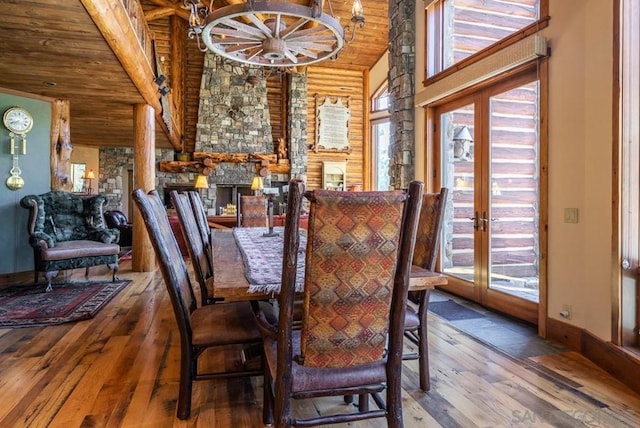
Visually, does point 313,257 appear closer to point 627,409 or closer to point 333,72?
point 627,409

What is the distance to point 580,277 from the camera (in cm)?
275

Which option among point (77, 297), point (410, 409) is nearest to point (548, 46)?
point (410, 409)

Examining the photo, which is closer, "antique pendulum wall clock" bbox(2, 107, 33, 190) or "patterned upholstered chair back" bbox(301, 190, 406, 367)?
Result: "patterned upholstered chair back" bbox(301, 190, 406, 367)

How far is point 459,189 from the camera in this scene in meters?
4.33

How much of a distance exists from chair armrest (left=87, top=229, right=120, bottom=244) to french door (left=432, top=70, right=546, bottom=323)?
14.1ft

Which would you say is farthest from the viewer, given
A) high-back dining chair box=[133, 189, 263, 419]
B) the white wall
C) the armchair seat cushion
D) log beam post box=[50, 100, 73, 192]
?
log beam post box=[50, 100, 73, 192]

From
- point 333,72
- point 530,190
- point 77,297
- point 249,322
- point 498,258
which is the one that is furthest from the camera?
point 333,72

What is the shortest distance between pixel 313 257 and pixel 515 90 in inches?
124

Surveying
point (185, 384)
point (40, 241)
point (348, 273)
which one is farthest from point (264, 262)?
point (40, 241)

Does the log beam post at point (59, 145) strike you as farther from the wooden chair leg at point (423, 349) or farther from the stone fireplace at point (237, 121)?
the wooden chair leg at point (423, 349)

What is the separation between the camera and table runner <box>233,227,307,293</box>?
1.49 m

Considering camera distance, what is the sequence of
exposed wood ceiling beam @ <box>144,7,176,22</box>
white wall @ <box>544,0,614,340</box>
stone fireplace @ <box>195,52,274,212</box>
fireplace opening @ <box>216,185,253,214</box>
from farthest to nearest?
fireplace opening @ <box>216,185,253,214</box> < stone fireplace @ <box>195,52,274,212</box> < exposed wood ceiling beam @ <box>144,7,176,22</box> < white wall @ <box>544,0,614,340</box>

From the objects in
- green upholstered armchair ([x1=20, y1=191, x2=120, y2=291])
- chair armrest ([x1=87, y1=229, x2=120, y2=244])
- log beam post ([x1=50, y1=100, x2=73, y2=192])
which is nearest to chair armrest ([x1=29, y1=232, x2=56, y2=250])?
green upholstered armchair ([x1=20, y1=191, x2=120, y2=291])

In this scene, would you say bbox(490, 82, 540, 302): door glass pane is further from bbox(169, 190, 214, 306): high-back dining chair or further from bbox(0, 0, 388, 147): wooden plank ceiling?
bbox(0, 0, 388, 147): wooden plank ceiling
